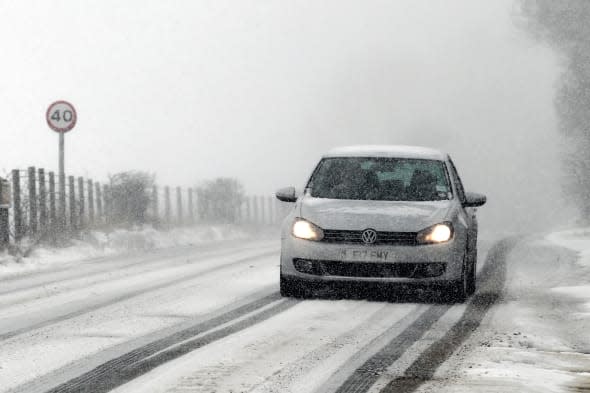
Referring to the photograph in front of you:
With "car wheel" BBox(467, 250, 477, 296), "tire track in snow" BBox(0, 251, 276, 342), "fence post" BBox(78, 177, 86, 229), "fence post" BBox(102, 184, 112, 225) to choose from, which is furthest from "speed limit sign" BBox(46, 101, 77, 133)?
"car wheel" BBox(467, 250, 477, 296)

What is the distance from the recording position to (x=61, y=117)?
22.2 meters

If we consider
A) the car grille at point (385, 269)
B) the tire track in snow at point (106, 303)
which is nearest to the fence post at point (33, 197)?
the tire track in snow at point (106, 303)

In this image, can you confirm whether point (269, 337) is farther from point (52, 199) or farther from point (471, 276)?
point (52, 199)

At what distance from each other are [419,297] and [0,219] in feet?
33.5

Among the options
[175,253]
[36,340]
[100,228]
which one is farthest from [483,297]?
[100,228]

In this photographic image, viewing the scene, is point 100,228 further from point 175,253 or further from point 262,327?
point 262,327

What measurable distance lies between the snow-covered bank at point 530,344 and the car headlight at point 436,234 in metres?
0.87

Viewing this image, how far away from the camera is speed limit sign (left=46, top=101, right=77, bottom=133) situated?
22203 mm

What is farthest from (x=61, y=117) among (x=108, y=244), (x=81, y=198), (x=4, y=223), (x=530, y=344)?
(x=530, y=344)

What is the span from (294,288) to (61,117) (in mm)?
11883

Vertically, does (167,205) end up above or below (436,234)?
below

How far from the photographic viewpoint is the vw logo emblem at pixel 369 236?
36.3 feet

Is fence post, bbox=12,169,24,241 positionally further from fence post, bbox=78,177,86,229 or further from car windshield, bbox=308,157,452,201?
car windshield, bbox=308,157,452,201

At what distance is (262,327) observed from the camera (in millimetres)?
9172
